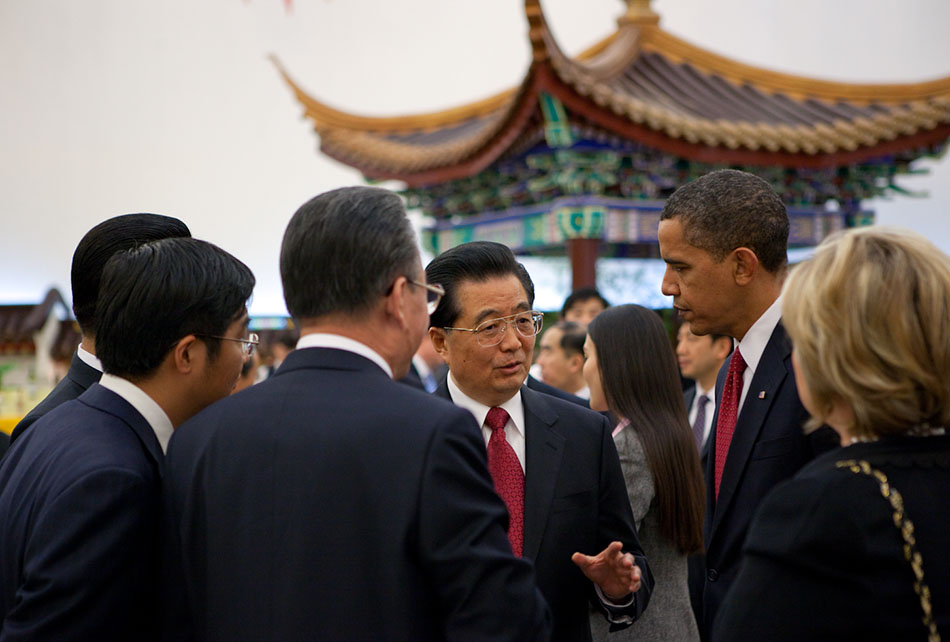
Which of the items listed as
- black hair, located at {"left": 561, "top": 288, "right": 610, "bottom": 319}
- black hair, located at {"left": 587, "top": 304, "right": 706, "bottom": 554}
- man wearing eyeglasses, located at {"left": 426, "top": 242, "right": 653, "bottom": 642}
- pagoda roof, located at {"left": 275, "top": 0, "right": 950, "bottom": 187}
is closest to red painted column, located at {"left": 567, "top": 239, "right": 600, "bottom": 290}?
pagoda roof, located at {"left": 275, "top": 0, "right": 950, "bottom": 187}

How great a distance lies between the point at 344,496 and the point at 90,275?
2.75 feet

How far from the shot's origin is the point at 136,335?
1463mm

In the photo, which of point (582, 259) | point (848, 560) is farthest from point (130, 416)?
point (582, 259)

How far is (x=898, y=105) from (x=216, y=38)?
716 cm

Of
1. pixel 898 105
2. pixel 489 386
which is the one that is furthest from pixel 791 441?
pixel 898 105

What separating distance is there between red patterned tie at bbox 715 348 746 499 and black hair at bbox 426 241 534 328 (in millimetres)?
411

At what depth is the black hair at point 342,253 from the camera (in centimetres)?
127

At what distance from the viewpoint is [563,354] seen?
3785 millimetres

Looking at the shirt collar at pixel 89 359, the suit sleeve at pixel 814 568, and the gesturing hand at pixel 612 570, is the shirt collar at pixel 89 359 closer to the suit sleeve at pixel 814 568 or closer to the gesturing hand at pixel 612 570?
the gesturing hand at pixel 612 570

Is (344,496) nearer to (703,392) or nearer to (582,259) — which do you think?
(703,392)

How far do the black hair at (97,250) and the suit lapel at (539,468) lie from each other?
0.76 meters

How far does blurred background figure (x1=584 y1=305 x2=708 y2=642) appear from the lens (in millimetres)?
2168

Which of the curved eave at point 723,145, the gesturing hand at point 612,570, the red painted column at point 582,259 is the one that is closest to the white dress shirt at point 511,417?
the gesturing hand at point 612,570

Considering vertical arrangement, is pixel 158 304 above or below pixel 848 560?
above
